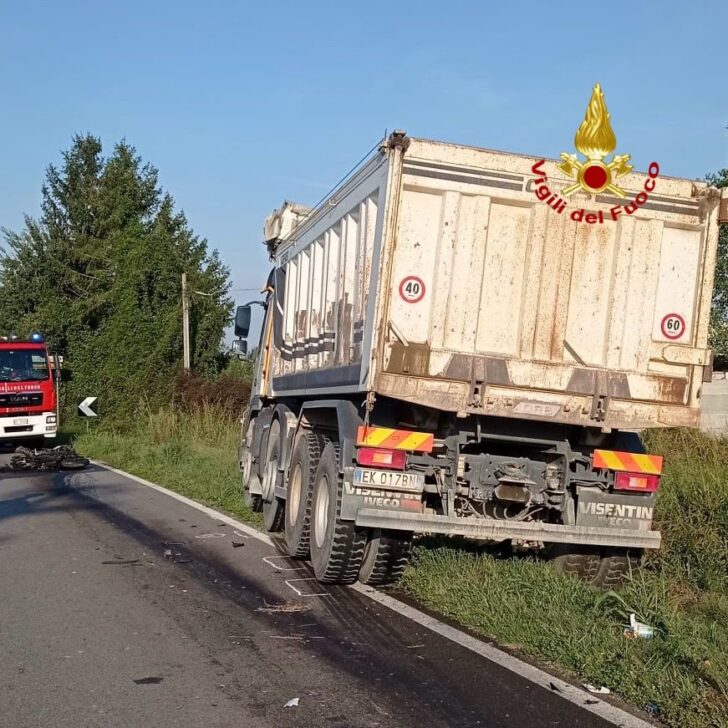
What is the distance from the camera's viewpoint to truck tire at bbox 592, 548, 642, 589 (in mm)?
7590

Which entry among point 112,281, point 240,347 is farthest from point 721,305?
point 112,281

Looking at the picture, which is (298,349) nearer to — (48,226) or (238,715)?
(238,715)

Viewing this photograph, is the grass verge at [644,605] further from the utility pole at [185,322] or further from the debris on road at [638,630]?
the utility pole at [185,322]

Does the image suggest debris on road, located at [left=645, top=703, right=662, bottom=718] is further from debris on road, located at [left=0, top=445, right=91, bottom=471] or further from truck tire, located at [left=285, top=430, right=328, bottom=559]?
debris on road, located at [left=0, top=445, right=91, bottom=471]

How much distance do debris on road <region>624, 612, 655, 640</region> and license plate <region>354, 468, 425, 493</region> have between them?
179 centimetres

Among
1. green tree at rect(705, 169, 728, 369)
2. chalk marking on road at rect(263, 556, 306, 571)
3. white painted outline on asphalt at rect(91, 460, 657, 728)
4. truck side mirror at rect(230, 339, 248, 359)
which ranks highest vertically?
green tree at rect(705, 169, 728, 369)

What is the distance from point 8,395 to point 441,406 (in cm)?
1742

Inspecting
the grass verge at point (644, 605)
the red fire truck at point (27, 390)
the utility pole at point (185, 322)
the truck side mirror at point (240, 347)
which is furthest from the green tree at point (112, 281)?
the grass verge at point (644, 605)

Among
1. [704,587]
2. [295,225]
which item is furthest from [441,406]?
[295,225]

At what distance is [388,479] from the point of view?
7.15 meters

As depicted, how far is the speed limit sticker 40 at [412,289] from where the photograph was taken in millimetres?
6863

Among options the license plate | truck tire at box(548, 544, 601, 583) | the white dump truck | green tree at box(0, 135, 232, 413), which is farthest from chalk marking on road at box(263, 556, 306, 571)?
green tree at box(0, 135, 232, 413)

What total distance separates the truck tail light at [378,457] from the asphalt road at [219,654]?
1.05 meters

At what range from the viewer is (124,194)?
44.1 meters
